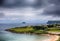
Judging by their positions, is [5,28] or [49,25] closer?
[49,25]

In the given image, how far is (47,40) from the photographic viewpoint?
9.94 m

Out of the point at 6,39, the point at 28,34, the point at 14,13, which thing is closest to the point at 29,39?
the point at 28,34

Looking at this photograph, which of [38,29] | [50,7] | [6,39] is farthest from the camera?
[6,39]

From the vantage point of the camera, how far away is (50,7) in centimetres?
892

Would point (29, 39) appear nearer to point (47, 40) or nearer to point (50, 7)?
point (47, 40)

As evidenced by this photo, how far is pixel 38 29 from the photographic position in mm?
9672

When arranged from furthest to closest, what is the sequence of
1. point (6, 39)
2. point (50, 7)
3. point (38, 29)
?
point (6, 39)
point (38, 29)
point (50, 7)

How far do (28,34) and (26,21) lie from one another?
1.24m

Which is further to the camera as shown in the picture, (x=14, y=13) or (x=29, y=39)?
(x=29, y=39)

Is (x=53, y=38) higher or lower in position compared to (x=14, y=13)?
lower

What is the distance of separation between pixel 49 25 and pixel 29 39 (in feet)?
5.14

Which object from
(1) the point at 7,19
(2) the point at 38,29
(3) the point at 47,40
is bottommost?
(3) the point at 47,40

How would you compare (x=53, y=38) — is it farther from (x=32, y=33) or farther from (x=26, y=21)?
(x=26, y=21)

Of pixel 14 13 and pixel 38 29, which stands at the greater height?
pixel 14 13
